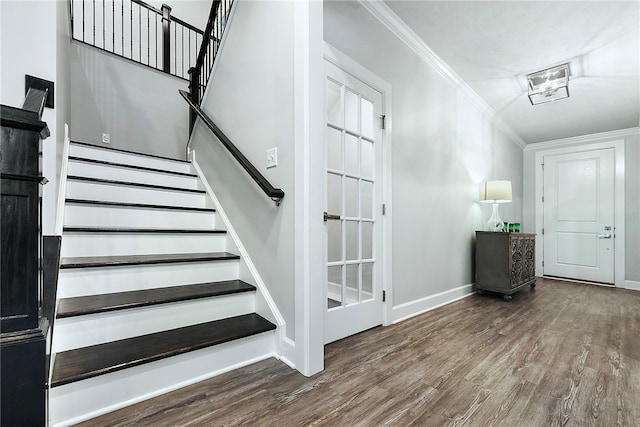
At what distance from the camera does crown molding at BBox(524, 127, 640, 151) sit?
15.3 ft

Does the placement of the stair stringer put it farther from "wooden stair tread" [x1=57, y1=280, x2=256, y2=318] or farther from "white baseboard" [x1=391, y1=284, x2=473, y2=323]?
"white baseboard" [x1=391, y1=284, x2=473, y2=323]

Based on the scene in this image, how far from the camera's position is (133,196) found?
2.51 meters

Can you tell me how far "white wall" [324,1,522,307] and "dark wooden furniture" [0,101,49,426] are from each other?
1.94 meters

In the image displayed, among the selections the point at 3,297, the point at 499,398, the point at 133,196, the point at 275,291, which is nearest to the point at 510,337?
the point at 499,398

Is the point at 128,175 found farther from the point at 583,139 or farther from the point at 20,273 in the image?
the point at 583,139

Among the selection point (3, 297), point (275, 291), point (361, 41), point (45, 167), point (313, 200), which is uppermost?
point (361, 41)

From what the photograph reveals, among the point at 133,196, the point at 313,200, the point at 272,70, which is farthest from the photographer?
the point at 133,196

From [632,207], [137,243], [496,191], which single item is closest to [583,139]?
[632,207]

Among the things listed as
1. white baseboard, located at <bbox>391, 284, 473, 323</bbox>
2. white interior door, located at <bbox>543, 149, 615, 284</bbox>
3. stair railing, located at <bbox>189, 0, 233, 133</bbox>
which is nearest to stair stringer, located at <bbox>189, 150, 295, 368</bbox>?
white baseboard, located at <bbox>391, 284, 473, 323</bbox>

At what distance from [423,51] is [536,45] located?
40.4 inches

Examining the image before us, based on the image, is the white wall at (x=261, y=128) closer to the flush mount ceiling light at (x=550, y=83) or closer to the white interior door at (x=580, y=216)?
the flush mount ceiling light at (x=550, y=83)

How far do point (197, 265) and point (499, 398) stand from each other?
6.20ft

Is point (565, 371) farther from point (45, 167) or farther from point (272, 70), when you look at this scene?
point (45, 167)

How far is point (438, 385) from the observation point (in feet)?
5.18
